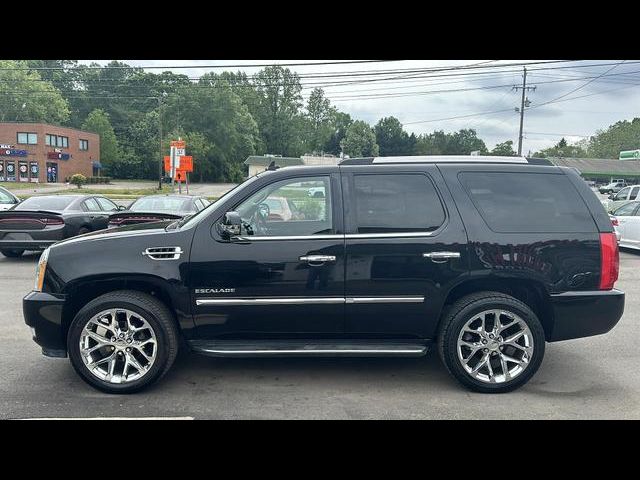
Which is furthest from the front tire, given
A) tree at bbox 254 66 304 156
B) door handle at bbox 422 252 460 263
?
tree at bbox 254 66 304 156

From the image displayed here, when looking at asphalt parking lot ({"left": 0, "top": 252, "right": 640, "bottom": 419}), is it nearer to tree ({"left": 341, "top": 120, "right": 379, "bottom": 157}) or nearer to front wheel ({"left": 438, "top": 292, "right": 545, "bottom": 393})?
front wheel ({"left": 438, "top": 292, "right": 545, "bottom": 393})

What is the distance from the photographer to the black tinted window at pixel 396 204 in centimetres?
409

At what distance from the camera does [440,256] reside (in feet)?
13.2

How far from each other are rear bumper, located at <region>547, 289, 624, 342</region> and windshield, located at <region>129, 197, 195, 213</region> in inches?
326

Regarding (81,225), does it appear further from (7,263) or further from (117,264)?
(117,264)

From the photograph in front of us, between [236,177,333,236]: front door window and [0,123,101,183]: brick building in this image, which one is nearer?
[236,177,333,236]: front door window

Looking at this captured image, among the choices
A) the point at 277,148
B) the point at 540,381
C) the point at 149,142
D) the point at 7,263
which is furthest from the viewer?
the point at 277,148

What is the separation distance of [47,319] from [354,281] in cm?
263

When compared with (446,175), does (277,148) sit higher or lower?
higher

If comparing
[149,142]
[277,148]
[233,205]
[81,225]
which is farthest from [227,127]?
[233,205]

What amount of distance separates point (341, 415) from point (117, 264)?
7.20ft

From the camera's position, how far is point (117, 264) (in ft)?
13.0

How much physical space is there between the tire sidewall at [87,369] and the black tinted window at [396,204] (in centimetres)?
190

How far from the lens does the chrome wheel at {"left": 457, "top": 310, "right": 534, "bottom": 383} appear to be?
407cm
